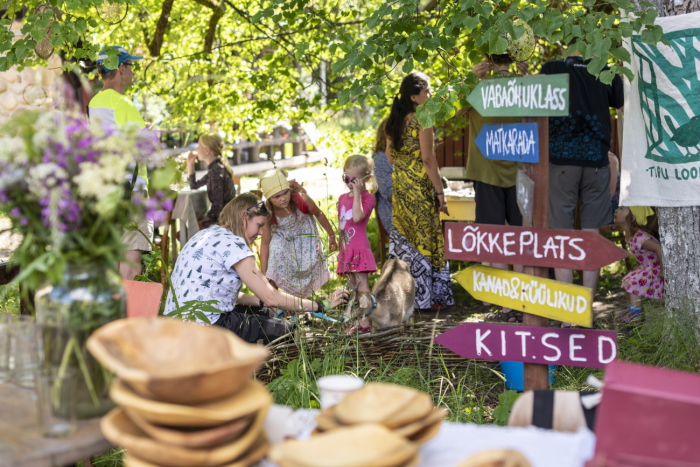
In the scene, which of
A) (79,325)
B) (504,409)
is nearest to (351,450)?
(79,325)

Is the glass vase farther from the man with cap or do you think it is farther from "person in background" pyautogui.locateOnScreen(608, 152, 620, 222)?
"person in background" pyautogui.locateOnScreen(608, 152, 620, 222)

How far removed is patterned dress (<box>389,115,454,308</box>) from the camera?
5.60 m

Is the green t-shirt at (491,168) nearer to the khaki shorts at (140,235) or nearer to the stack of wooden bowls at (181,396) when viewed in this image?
the khaki shorts at (140,235)

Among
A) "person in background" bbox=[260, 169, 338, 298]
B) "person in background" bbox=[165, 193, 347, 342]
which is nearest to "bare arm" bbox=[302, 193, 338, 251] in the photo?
"person in background" bbox=[260, 169, 338, 298]

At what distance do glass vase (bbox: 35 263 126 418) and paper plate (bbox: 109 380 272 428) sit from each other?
0.15 meters

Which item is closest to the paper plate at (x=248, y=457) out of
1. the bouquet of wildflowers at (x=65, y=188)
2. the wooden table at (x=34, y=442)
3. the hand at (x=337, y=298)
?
the wooden table at (x=34, y=442)

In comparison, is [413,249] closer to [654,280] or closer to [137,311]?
[654,280]

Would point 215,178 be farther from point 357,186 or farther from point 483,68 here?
point 483,68

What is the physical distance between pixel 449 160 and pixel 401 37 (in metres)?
6.04

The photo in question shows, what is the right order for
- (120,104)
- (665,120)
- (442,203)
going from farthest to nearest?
(442,203) → (120,104) → (665,120)

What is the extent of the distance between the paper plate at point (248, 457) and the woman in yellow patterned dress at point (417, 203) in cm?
414

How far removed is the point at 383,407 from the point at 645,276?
12.3 ft

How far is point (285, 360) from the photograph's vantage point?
364 centimetres

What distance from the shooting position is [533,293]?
285 cm
